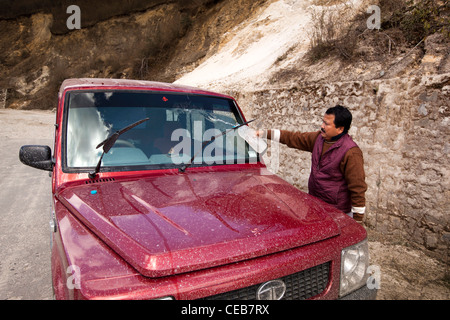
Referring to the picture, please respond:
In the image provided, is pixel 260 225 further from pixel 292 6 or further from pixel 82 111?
pixel 292 6

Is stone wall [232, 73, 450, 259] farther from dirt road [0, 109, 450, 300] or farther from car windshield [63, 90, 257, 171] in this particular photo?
car windshield [63, 90, 257, 171]

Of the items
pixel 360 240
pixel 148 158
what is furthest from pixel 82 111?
pixel 360 240

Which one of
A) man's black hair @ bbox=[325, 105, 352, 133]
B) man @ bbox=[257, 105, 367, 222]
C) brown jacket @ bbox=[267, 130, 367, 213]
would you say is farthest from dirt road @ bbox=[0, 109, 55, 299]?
man's black hair @ bbox=[325, 105, 352, 133]

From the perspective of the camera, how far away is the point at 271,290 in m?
1.41

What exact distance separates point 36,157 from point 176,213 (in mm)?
1416

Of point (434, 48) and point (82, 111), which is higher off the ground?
point (434, 48)

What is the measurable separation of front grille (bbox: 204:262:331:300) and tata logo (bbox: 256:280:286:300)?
0.8 inches

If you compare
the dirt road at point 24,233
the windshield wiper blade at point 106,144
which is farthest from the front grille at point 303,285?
the dirt road at point 24,233

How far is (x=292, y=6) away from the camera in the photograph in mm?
16562

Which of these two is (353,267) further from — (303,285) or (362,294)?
(303,285)

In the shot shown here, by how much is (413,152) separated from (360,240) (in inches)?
101

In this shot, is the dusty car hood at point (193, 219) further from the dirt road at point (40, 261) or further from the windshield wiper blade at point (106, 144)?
the dirt road at point (40, 261)

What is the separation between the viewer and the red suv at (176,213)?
4.26ft

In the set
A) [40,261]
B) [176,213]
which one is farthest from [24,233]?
[176,213]
